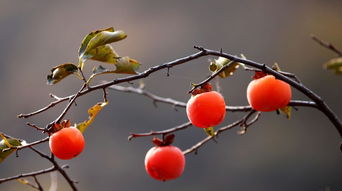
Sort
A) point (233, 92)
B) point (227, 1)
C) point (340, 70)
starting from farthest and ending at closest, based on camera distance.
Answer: point (227, 1)
point (233, 92)
point (340, 70)

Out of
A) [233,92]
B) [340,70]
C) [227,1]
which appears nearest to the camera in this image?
[340,70]

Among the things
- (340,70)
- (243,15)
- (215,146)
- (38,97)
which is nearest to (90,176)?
(38,97)

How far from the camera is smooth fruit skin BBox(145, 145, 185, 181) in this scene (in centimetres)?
69

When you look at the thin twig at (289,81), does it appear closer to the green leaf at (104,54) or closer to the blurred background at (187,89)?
the green leaf at (104,54)

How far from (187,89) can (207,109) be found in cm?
191

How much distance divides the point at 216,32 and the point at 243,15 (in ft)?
0.66

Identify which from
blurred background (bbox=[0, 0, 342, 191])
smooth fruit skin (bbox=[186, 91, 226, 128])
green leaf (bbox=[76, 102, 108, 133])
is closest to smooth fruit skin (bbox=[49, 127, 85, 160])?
green leaf (bbox=[76, 102, 108, 133])

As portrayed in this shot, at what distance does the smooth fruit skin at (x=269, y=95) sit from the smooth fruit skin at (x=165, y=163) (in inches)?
6.3

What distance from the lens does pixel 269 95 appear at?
2.02 feet

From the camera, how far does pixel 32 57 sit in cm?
273

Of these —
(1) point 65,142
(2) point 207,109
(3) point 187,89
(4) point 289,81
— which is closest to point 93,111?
(1) point 65,142

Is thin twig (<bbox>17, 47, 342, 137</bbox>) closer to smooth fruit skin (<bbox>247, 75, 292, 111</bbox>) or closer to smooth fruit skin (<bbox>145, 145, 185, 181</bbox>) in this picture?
smooth fruit skin (<bbox>247, 75, 292, 111</bbox>)

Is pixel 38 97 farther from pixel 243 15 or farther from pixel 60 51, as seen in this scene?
pixel 243 15

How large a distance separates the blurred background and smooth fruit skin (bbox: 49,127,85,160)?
72.4 inches
